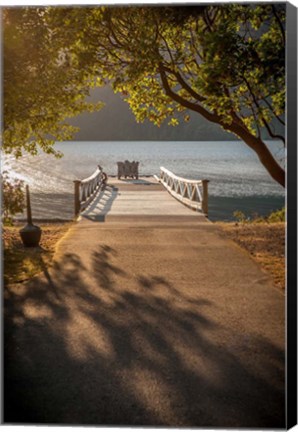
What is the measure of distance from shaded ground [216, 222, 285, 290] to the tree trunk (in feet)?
5.35

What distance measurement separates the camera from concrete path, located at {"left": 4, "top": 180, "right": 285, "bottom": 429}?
17.4 ft

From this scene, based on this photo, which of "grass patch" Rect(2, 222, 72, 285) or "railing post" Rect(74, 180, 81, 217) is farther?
"railing post" Rect(74, 180, 81, 217)

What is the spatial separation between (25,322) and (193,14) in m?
4.76

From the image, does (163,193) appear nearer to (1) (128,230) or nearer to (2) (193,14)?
(1) (128,230)

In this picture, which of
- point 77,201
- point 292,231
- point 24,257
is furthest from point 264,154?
point 77,201

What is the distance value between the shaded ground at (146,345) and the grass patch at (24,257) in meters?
0.32

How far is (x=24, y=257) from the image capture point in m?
11.2

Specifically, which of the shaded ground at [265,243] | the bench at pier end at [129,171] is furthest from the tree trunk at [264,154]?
the bench at pier end at [129,171]

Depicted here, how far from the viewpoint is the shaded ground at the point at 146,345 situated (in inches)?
209

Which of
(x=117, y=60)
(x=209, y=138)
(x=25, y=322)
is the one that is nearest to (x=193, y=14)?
(x=117, y=60)

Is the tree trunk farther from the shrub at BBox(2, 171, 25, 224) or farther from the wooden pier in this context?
→ the wooden pier

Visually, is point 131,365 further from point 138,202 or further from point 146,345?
point 138,202

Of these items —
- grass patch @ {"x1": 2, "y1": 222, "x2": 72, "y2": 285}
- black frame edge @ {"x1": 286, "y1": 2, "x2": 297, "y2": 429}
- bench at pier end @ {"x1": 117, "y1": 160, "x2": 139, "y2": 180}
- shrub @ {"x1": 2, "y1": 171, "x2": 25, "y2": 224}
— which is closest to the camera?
black frame edge @ {"x1": 286, "y1": 2, "x2": 297, "y2": 429}

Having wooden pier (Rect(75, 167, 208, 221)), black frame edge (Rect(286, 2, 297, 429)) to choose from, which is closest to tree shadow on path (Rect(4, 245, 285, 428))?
black frame edge (Rect(286, 2, 297, 429))
